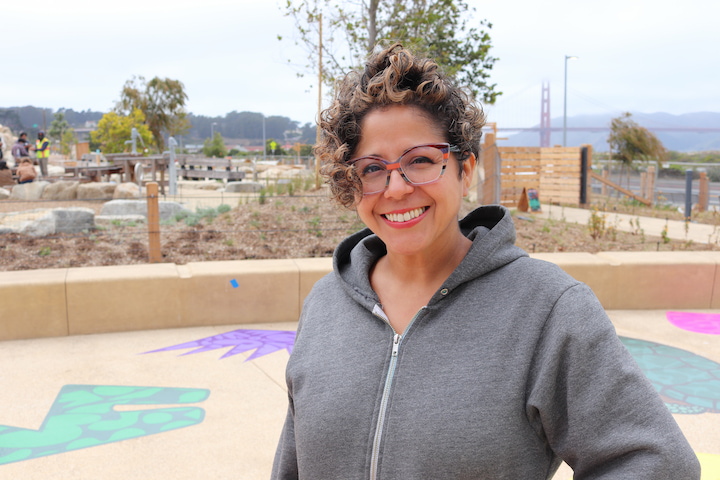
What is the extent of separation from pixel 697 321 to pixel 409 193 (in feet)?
17.2

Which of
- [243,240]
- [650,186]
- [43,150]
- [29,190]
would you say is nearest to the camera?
[243,240]

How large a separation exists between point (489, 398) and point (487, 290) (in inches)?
9.8

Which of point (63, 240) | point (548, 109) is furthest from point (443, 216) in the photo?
point (548, 109)

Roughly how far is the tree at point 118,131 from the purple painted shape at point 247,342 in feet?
129

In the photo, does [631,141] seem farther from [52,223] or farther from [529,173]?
[52,223]

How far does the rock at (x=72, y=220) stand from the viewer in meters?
8.12

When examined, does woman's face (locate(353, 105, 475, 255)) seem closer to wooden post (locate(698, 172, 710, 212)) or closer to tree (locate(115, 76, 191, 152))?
Result: wooden post (locate(698, 172, 710, 212))

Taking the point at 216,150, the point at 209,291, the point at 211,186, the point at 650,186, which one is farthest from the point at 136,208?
the point at 216,150

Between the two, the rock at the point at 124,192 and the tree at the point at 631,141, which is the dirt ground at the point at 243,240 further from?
the tree at the point at 631,141

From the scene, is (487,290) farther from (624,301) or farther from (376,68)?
(624,301)

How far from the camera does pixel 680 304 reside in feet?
19.6

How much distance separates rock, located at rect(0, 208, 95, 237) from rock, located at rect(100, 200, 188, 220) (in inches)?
63.1

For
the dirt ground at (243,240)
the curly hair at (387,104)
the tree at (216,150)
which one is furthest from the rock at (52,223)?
the tree at (216,150)

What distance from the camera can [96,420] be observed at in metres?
3.59
